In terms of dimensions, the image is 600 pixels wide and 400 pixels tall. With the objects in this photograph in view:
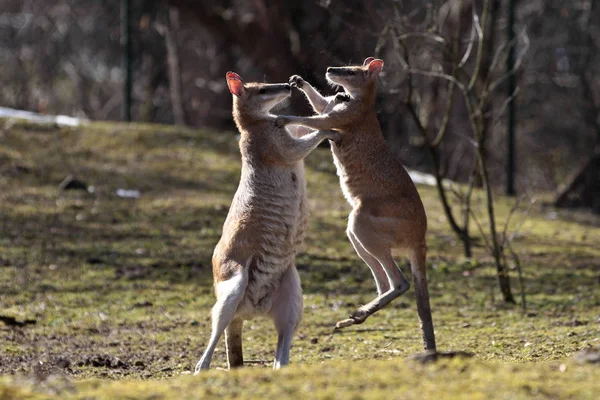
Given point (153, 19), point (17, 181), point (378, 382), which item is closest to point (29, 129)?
point (17, 181)

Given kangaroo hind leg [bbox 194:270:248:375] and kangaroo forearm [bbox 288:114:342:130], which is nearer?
kangaroo hind leg [bbox 194:270:248:375]

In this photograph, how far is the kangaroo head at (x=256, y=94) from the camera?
6523mm

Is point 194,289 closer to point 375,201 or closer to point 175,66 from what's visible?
point 375,201

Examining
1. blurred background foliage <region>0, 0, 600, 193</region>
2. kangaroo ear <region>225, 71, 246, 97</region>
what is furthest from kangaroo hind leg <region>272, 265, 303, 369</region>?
blurred background foliage <region>0, 0, 600, 193</region>

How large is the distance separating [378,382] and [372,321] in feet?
12.6

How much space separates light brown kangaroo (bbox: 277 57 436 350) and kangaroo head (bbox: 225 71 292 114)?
21 centimetres

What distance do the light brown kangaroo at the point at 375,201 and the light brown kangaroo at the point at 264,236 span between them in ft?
0.55

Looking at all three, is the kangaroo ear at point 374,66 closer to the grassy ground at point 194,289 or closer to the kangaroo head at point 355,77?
the kangaroo head at point 355,77

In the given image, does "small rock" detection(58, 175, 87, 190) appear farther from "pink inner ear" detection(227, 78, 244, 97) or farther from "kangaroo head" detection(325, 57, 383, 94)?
"kangaroo head" detection(325, 57, 383, 94)

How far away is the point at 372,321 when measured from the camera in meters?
8.30

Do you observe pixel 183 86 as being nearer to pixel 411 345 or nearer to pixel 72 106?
pixel 72 106

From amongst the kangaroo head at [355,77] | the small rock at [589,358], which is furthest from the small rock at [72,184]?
the small rock at [589,358]

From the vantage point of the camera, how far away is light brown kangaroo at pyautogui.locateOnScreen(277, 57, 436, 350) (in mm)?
6043

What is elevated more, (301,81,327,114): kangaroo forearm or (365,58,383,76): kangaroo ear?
(365,58,383,76): kangaroo ear
